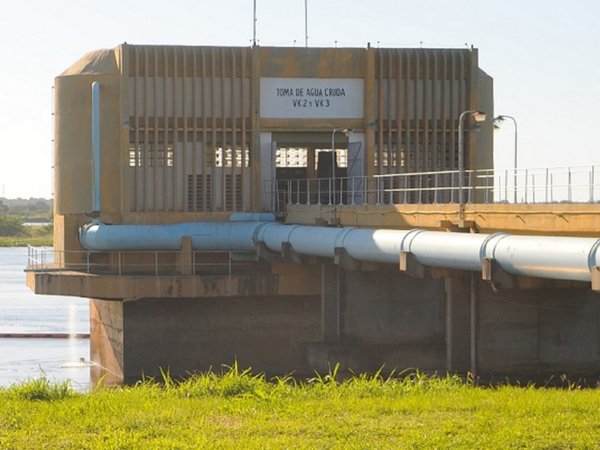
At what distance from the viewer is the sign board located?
173 ft

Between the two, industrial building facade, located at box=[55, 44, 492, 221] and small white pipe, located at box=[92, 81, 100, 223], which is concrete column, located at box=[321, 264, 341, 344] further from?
small white pipe, located at box=[92, 81, 100, 223]

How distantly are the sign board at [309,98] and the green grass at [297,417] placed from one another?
26.8m

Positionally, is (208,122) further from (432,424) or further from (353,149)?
(432,424)

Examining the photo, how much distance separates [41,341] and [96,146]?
58.3 feet

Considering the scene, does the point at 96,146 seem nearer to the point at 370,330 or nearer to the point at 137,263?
the point at 137,263

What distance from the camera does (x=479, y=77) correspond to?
53938 mm

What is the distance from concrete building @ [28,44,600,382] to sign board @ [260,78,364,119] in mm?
48

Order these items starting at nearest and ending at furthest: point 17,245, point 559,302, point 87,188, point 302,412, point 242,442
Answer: point 242,442
point 302,412
point 559,302
point 87,188
point 17,245

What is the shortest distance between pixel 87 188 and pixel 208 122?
468cm

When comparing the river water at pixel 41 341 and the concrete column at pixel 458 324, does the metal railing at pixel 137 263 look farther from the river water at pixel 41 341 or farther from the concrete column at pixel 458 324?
the concrete column at pixel 458 324

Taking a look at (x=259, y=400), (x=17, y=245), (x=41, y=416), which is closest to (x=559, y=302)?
(x=259, y=400)

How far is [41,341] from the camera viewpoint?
220 feet

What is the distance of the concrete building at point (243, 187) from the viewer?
47062mm

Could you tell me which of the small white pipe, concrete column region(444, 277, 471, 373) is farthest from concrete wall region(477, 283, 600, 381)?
the small white pipe
